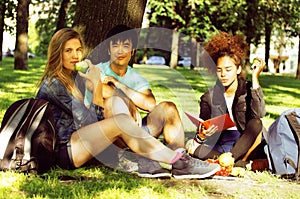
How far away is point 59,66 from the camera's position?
4.11 meters

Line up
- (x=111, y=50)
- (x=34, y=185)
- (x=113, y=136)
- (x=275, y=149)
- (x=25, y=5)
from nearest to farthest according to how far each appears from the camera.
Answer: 1. (x=34, y=185)
2. (x=113, y=136)
3. (x=275, y=149)
4. (x=111, y=50)
5. (x=25, y=5)

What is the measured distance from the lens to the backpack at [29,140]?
12.5ft

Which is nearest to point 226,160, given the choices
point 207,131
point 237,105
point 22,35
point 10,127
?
point 207,131

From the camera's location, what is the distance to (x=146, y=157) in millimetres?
3990

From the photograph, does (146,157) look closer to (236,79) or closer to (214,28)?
(236,79)

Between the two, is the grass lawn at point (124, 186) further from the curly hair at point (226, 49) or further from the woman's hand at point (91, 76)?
the curly hair at point (226, 49)

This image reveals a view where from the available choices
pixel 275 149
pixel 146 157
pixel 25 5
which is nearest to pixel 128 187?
pixel 146 157

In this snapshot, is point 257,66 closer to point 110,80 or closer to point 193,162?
point 193,162

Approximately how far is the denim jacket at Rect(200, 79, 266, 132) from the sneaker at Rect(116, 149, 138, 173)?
863mm

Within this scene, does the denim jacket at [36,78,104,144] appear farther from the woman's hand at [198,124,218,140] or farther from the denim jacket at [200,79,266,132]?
the denim jacket at [200,79,266,132]

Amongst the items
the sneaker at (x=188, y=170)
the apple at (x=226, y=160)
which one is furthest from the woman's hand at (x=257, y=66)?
the sneaker at (x=188, y=170)

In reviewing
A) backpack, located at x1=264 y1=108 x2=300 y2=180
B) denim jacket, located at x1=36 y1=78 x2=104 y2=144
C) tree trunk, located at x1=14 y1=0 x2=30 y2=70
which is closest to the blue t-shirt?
denim jacket, located at x1=36 y1=78 x2=104 y2=144

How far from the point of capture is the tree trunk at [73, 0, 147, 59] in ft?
19.2

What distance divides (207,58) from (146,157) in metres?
1.34
